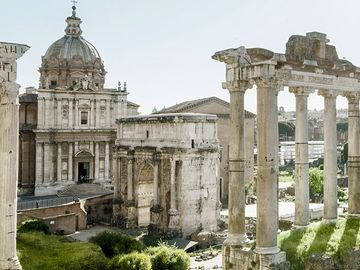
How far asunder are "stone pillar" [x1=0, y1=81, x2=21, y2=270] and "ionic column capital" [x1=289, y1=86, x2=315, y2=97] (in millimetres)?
8199

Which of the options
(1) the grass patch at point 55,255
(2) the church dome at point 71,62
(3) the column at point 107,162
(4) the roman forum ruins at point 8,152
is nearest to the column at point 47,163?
(3) the column at point 107,162

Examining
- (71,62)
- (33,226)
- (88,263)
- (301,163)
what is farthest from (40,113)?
(301,163)

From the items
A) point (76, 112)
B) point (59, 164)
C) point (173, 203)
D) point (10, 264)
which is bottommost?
point (173, 203)

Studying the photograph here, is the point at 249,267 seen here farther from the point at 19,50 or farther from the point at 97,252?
the point at 19,50

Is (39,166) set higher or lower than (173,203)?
higher

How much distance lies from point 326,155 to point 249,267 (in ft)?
16.5

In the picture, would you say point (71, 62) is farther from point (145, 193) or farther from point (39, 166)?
point (145, 193)

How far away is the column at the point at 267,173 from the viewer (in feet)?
39.0

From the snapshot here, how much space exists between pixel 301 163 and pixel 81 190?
2767cm

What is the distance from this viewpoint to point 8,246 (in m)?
12.2

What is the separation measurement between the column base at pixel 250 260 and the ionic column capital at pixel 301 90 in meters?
4.97

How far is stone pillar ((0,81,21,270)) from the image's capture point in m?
12.1

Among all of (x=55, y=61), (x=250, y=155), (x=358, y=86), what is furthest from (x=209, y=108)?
(x=358, y=86)

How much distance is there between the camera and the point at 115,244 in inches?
754
